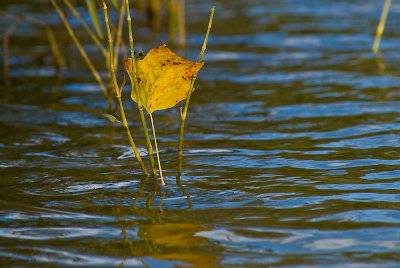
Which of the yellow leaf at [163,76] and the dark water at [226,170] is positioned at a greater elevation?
the yellow leaf at [163,76]

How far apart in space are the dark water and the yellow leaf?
1.03ft

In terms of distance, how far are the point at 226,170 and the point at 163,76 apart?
464 mm

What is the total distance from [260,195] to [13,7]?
17.1 feet

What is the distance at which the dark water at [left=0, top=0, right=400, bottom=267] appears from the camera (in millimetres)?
1709

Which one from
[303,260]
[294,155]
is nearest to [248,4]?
[294,155]

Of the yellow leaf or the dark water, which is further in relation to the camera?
the yellow leaf

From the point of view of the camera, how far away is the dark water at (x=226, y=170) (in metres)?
1.71

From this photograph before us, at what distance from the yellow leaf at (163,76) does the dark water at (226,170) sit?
314 millimetres

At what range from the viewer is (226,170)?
2342mm

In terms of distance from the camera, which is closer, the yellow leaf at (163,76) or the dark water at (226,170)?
the dark water at (226,170)

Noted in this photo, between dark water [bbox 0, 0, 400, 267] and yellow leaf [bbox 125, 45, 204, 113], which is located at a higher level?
yellow leaf [bbox 125, 45, 204, 113]

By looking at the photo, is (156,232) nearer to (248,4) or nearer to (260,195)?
(260,195)

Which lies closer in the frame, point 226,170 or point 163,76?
point 163,76

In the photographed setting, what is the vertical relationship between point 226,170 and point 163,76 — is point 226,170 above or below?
below
